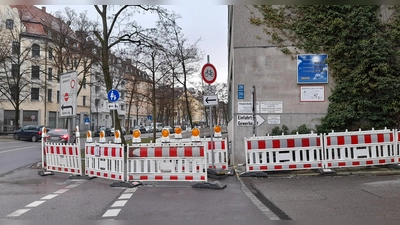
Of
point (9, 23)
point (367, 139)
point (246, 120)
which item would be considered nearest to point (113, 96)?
point (246, 120)

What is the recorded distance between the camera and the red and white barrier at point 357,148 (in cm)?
1101

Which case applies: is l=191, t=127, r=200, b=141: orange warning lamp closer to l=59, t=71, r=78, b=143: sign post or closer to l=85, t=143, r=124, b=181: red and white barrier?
l=85, t=143, r=124, b=181: red and white barrier

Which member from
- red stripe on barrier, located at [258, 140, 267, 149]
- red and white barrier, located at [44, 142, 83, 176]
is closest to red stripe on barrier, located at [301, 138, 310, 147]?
red stripe on barrier, located at [258, 140, 267, 149]

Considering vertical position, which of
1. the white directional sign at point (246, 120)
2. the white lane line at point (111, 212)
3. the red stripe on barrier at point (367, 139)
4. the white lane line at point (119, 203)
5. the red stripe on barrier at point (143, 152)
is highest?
the white directional sign at point (246, 120)

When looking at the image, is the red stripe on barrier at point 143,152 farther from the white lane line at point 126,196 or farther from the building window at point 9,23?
the building window at point 9,23

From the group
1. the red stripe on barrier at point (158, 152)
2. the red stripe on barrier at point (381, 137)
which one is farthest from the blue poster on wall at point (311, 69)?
the red stripe on barrier at point (158, 152)

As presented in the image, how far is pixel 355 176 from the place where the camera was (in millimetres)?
10617

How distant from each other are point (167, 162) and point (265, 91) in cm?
597

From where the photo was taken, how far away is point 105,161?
10773mm

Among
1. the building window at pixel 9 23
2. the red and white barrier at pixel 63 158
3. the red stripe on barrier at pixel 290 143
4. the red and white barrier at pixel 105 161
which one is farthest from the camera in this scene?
the building window at pixel 9 23

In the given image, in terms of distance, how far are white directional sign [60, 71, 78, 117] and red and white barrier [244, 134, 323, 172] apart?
6121mm

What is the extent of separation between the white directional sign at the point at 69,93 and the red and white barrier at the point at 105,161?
2185 mm

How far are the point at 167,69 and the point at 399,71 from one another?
1826 cm

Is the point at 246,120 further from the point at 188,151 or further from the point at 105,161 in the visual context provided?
the point at 105,161
